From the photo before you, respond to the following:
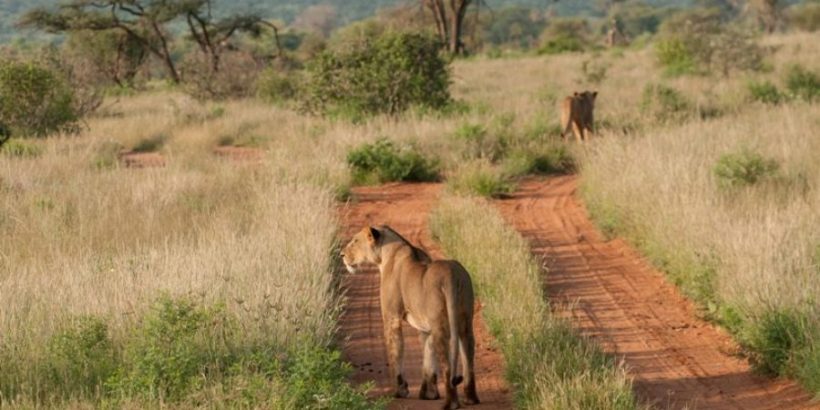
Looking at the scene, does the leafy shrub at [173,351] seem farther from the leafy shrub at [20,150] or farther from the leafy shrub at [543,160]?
the leafy shrub at [543,160]

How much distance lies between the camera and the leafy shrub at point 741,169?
12.0m

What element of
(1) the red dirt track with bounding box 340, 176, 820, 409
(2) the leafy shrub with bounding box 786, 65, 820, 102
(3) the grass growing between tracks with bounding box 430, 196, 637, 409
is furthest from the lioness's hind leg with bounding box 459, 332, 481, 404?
(2) the leafy shrub with bounding box 786, 65, 820, 102

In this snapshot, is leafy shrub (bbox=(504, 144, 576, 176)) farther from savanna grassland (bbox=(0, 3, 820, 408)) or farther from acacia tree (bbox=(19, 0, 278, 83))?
acacia tree (bbox=(19, 0, 278, 83))

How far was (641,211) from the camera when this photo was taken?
37.2 feet

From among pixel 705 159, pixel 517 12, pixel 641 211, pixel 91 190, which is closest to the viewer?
pixel 641 211

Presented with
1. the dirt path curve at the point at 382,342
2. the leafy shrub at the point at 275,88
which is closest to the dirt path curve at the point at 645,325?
the dirt path curve at the point at 382,342

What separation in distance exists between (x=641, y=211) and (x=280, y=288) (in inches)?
188

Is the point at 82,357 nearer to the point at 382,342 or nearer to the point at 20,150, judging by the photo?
the point at 382,342

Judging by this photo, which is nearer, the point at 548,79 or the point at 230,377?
the point at 230,377

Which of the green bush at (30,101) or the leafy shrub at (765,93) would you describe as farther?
the leafy shrub at (765,93)

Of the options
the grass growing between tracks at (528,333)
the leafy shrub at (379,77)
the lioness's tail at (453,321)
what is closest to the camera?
the grass growing between tracks at (528,333)

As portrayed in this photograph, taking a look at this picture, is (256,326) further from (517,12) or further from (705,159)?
(517,12)

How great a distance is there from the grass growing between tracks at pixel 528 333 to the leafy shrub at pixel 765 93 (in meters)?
12.1

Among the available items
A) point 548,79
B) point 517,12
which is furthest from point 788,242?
point 517,12
